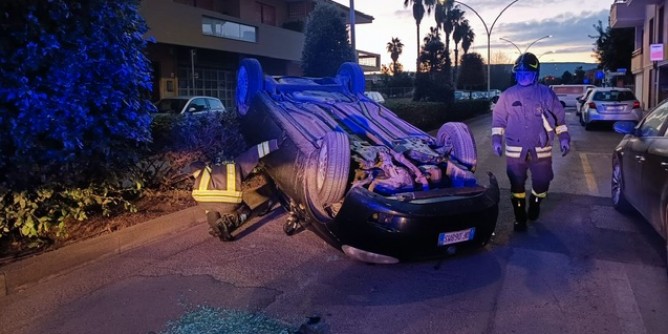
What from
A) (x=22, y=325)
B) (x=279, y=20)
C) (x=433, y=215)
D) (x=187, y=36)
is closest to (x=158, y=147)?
(x=22, y=325)

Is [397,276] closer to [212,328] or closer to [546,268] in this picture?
[546,268]

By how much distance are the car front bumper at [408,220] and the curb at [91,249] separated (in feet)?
7.41

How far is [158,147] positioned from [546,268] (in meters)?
4.60

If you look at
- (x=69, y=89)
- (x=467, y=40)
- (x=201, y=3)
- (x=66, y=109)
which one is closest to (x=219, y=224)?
(x=66, y=109)

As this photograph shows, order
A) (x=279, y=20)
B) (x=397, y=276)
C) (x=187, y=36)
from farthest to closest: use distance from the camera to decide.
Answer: (x=279, y=20)
(x=187, y=36)
(x=397, y=276)

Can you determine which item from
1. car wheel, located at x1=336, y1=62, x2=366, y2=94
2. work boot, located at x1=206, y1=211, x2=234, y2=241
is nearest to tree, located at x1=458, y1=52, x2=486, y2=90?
car wheel, located at x1=336, y1=62, x2=366, y2=94

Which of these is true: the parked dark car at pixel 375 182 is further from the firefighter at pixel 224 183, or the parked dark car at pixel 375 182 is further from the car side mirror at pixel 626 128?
the car side mirror at pixel 626 128

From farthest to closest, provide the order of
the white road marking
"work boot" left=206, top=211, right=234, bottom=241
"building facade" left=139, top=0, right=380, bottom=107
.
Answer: "building facade" left=139, top=0, right=380, bottom=107, the white road marking, "work boot" left=206, top=211, right=234, bottom=241

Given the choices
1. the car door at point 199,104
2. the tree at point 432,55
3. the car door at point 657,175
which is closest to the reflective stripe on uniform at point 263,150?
the car door at point 657,175

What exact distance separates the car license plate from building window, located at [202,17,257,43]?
20165mm

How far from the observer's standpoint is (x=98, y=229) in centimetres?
562

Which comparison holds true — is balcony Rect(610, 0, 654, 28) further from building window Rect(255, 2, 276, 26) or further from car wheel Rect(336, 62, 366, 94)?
car wheel Rect(336, 62, 366, 94)

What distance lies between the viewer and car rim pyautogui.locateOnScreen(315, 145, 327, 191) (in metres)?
4.69

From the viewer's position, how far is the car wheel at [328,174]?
15.3 ft
